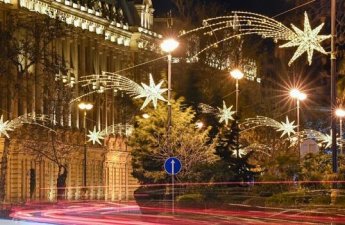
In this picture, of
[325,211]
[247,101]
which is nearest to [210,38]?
[247,101]

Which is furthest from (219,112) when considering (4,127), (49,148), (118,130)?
(118,130)

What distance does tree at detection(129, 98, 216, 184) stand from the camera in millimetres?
49656

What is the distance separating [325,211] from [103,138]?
194 feet

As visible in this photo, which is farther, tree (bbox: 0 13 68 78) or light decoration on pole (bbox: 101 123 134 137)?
light decoration on pole (bbox: 101 123 134 137)

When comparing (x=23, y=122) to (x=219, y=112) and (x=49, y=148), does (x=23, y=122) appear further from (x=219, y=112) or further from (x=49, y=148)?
(x=219, y=112)

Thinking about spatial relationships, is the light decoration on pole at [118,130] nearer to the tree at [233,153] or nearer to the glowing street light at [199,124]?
the glowing street light at [199,124]

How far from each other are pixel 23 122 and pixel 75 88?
15.1 m

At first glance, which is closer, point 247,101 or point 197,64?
point 197,64

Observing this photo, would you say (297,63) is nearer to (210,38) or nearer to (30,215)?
(210,38)

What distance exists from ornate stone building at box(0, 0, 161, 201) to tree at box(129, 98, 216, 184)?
16745 mm

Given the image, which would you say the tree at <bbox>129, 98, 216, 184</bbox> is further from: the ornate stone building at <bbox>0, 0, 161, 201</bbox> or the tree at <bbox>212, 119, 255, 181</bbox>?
the ornate stone building at <bbox>0, 0, 161, 201</bbox>

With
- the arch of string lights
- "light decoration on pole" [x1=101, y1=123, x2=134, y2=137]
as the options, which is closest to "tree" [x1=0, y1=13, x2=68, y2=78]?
the arch of string lights

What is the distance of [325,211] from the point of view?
118 ft

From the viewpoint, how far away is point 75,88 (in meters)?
86.3
